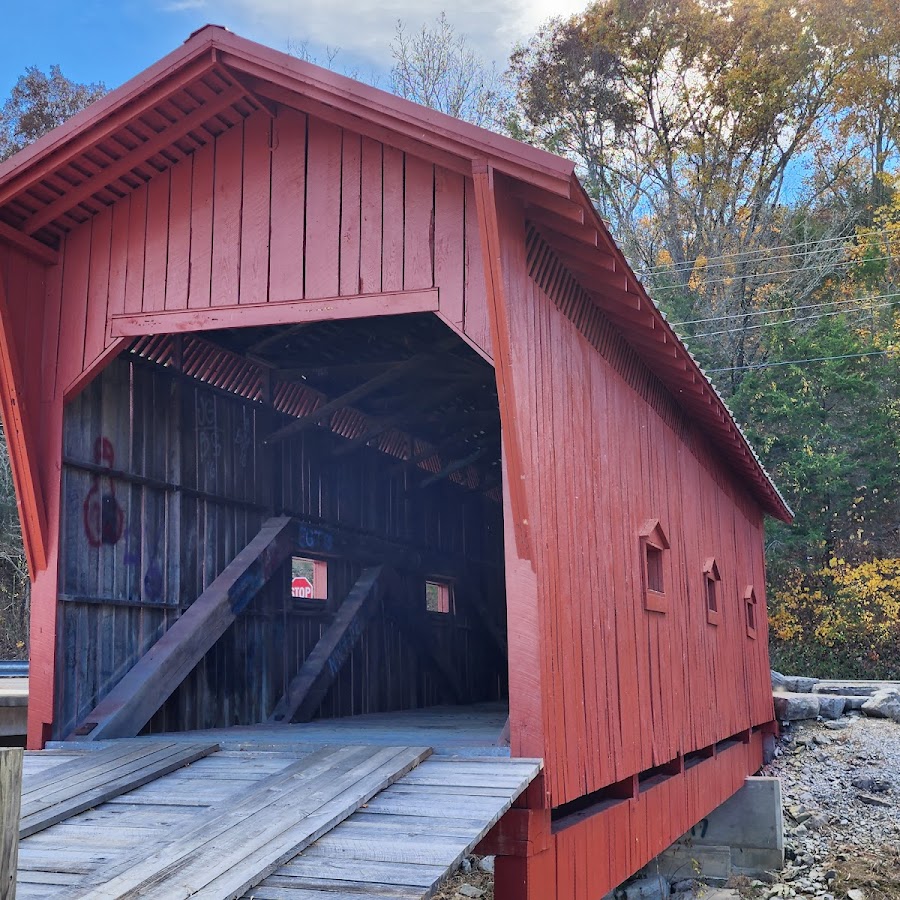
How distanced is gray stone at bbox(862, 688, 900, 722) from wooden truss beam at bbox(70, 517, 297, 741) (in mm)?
10807

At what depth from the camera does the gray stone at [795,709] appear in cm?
1670

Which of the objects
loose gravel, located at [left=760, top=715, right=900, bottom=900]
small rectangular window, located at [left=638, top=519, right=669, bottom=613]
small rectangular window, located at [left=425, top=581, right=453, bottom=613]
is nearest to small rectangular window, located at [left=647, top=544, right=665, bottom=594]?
small rectangular window, located at [left=638, top=519, right=669, bottom=613]

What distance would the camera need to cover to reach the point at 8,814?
216 cm

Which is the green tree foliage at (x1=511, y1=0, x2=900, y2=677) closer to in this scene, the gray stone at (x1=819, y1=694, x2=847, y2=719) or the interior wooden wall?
the gray stone at (x1=819, y1=694, x2=847, y2=719)

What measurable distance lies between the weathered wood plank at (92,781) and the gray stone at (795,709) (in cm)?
1239

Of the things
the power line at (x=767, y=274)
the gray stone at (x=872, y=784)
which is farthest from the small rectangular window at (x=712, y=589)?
the power line at (x=767, y=274)

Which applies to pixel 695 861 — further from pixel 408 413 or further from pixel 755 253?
pixel 755 253

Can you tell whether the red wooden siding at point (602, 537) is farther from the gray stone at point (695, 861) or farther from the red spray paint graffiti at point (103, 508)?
the red spray paint graffiti at point (103, 508)

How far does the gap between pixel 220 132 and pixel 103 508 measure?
2633mm

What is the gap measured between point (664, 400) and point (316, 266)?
15.8 ft

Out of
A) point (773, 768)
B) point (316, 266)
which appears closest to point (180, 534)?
point (316, 266)

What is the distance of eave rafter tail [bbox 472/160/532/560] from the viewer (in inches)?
228

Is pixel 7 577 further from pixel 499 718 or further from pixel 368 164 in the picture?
pixel 368 164

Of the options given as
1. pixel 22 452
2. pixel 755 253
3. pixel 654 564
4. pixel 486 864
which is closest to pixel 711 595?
pixel 654 564
